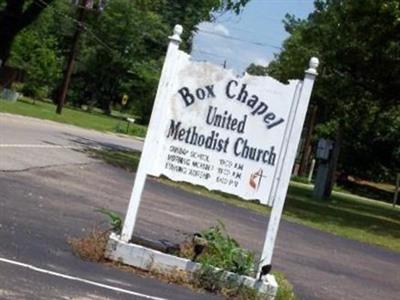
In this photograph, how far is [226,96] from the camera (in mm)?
9664

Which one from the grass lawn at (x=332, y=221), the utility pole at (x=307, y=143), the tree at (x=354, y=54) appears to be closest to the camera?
the grass lawn at (x=332, y=221)

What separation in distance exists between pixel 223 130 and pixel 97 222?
3.12 m

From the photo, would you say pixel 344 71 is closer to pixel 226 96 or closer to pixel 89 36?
pixel 226 96

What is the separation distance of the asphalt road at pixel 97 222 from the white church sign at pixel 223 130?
130 centimetres

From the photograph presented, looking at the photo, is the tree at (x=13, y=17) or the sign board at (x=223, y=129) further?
the tree at (x=13, y=17)

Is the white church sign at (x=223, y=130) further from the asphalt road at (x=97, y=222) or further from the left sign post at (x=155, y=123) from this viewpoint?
the asphalt road at (x=97, y=222)

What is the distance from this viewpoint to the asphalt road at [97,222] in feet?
26.7

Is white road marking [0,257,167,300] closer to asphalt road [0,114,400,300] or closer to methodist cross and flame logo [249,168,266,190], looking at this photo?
asphalt road [0,114,400,300]

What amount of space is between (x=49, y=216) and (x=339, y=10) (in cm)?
2562

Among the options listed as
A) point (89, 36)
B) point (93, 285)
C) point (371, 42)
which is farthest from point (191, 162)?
point (89, 36)

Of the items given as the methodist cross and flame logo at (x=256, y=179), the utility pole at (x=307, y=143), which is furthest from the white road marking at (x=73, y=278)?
the utility pole at (x=307, y=143)

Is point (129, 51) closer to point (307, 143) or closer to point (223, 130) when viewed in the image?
point (307, 143)

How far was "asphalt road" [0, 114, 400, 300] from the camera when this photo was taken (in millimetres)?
8141

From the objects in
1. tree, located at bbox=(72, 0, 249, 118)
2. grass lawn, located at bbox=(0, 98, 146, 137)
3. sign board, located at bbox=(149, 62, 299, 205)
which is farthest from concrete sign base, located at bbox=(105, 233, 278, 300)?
tree, located at bbox=(72, 0, 249, 118)
